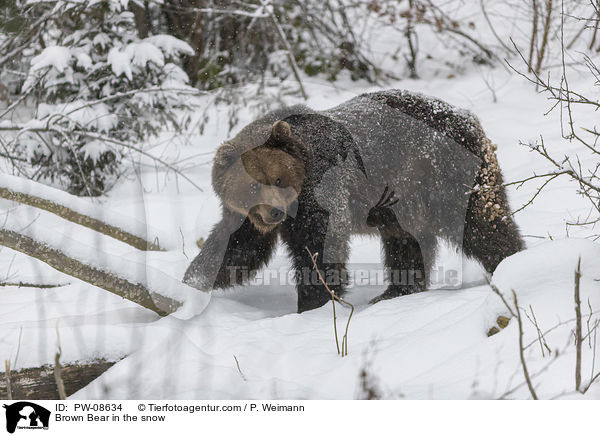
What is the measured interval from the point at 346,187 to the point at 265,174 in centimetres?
62

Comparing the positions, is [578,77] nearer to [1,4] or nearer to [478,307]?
[478,307]

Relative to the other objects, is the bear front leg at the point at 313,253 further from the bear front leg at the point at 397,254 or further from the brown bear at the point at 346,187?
the bear front leg at the point at 397,254

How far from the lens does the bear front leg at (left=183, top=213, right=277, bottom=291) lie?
12.1 ft

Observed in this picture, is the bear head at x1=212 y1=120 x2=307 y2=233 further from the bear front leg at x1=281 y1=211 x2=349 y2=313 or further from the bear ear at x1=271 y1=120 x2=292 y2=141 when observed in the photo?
the bear front leg at x1=281 y1=211 x2=349 y2=313

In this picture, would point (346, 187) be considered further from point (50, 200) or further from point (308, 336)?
point (50, 200)

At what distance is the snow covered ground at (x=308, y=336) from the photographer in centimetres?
207

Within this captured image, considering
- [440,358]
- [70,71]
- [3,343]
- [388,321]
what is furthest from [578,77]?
[3,343]

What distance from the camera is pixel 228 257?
3.75 meters

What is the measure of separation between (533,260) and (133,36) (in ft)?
15.5

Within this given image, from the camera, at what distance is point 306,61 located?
734cm
